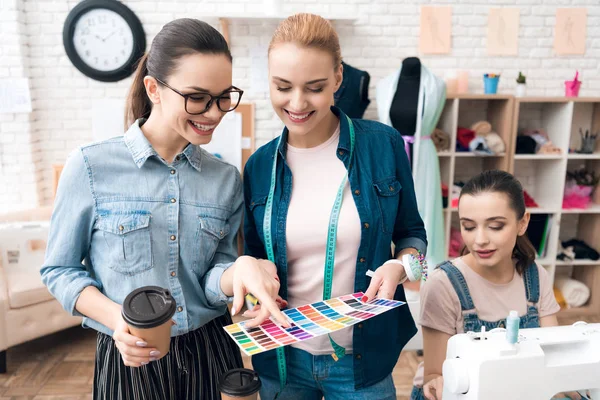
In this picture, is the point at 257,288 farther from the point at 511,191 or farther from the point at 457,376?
the point at 511,191

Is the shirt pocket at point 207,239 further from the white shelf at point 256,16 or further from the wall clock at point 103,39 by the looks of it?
the wall clock at point 103,39

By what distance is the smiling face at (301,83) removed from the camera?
108 cm

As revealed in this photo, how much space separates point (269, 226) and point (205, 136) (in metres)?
0.27

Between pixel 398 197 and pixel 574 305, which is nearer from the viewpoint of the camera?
pixel 398 197

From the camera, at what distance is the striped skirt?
1.08 m

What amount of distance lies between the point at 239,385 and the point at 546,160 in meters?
3.58

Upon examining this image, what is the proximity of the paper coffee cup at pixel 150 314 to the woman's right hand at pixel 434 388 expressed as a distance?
755 millimetres

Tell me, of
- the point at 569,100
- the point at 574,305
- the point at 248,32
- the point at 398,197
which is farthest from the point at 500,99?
the point at 398,197

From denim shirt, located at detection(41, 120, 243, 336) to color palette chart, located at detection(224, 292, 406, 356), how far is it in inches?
6.7

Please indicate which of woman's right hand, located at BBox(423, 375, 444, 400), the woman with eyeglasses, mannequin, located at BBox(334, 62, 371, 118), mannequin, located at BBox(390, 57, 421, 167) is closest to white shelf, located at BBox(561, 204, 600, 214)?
mannequin, located at BBox(390, 57, 421, 167)

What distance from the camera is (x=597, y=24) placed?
3.72 m

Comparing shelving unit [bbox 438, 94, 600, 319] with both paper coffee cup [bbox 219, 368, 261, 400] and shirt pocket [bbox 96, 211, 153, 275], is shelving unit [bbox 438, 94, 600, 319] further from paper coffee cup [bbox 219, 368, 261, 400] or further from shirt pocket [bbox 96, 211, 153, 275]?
paper coffee cup [bbox 219, 368, 261, 400]

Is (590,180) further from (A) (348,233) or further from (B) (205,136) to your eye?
(B) (205,136)

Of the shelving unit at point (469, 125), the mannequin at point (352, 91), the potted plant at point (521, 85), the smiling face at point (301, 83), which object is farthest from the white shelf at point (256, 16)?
the smiling face at point (301, 83)
